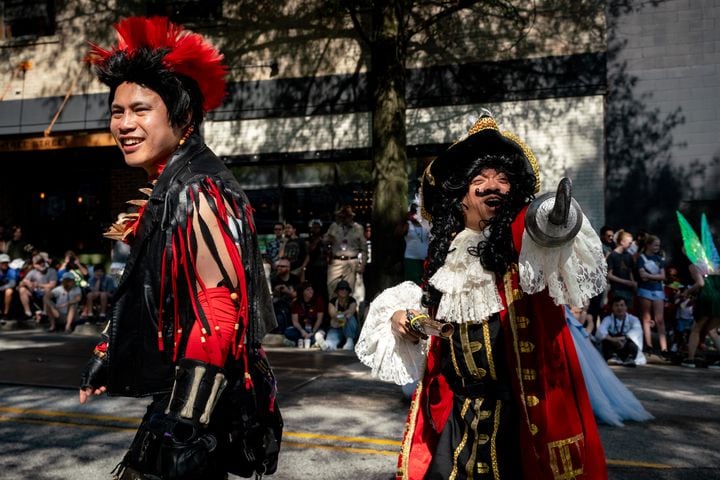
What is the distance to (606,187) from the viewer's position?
13.3 meters

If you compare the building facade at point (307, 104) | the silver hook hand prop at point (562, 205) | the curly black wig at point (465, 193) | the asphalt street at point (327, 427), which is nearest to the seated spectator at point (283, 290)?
the building facade at point (307, 104)

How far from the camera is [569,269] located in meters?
2.60

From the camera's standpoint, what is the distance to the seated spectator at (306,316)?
11.6 m

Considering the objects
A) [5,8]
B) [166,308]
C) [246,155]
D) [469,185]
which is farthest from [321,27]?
[166,308]

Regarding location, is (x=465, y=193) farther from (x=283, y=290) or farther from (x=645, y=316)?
(x=283, y=290)

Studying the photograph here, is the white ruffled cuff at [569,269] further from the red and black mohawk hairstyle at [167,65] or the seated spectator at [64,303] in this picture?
the seated spectator at [64,303]

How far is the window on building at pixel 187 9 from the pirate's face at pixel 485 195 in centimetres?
1348

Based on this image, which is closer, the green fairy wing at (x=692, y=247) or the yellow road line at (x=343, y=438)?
the yellow road line at (x=343, y=438)

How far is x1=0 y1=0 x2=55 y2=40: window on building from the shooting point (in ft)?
54.9

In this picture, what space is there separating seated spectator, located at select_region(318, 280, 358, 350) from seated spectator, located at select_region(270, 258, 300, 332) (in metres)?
0.73

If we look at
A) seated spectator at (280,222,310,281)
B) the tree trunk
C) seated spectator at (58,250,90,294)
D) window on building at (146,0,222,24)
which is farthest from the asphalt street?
window on building at (146,0,222,24)

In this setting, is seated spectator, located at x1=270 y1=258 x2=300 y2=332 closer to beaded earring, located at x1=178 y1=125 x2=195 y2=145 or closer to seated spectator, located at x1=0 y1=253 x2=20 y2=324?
seated spectator, located at x1=0 y1=253 x2=20 y2=324

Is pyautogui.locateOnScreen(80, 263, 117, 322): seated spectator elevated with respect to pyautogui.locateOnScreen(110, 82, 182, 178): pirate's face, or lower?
lower

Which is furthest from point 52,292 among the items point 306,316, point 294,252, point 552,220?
point 552,220
